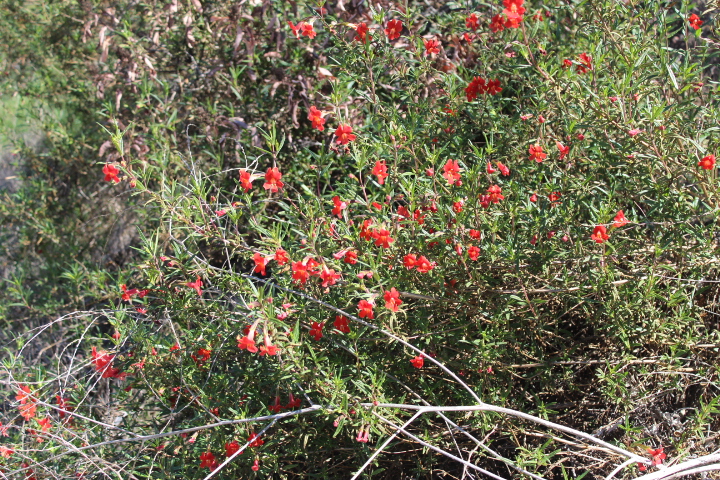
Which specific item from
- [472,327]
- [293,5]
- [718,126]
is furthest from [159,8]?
[718,126]

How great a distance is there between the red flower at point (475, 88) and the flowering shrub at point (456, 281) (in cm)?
1

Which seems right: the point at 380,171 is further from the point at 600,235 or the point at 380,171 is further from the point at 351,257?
the point at 600,235

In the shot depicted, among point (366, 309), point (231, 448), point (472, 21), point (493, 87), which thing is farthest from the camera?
point (472, 21)

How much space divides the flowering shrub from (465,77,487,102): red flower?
1 cm

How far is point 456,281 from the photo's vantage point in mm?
2488

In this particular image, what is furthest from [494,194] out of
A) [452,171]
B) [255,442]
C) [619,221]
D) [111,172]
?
[111,172]

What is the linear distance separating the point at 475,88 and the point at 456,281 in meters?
0.80

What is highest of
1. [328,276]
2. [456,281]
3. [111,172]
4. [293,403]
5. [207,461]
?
[111,172]

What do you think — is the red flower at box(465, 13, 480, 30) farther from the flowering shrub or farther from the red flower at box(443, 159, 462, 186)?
the red flower at box(443, 159, 462, 186)

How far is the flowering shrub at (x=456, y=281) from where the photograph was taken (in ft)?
7.47

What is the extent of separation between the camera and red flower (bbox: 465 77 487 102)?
262 cm

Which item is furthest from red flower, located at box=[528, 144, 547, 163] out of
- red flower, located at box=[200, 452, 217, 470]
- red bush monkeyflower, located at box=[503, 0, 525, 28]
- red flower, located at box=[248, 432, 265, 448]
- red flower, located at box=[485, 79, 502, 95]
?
red flower, located at box=[200, 452, 217, 470]

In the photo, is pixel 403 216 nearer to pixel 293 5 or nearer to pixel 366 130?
pixel 366 130

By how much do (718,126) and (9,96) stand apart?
586 centimetres
